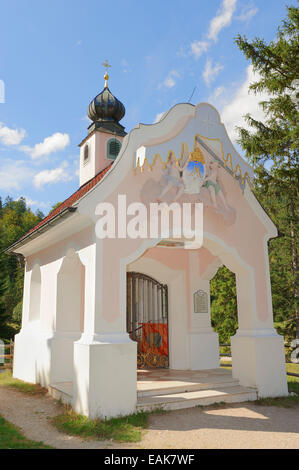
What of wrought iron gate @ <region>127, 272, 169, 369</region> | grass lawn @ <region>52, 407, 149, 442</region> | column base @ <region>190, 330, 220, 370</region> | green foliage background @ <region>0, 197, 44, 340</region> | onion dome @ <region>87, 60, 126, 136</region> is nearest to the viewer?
grass lawn @ <region>52, 407, 149, 442</region>

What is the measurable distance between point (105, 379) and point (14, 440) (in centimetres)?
165

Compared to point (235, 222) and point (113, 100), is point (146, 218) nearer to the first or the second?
point (235, 222)

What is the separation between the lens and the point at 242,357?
854cm

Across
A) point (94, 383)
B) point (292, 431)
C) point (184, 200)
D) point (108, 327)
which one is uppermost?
point (184, 200)

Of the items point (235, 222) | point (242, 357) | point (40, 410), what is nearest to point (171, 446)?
point (40, 410)

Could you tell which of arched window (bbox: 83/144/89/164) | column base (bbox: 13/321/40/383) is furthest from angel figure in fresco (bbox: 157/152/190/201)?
arched window (bbox: 83/144/89/164)

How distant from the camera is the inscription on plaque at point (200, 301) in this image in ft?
35.4

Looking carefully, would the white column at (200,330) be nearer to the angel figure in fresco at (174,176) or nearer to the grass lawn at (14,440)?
the angel figure in fresco at (174,176)

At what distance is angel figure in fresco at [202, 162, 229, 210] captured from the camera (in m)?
8.23

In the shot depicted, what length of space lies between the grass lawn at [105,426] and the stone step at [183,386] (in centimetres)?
83

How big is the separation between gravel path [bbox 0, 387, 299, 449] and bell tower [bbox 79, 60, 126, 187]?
10.5 m

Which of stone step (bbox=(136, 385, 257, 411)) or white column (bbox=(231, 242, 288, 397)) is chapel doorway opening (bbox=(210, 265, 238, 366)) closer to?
white column (bbox=(231, 242, 288, 397))

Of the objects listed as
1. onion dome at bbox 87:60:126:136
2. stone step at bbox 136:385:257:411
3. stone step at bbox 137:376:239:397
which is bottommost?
stone step at bbox 136:385:257:411

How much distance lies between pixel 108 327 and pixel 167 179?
326 cm
